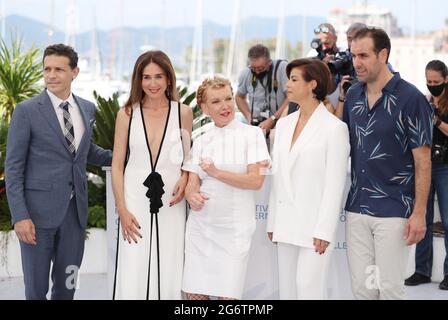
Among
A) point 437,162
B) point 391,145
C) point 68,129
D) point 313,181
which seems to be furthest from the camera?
point 437,162

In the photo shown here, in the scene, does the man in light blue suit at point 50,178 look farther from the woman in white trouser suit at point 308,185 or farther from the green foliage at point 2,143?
the green foliage at point 2,143

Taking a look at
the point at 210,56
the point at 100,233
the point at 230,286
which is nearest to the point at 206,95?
the point at 230,286

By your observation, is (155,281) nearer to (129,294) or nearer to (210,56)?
(129,294)

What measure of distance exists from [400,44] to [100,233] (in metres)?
28.3

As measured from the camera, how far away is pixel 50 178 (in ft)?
12.6

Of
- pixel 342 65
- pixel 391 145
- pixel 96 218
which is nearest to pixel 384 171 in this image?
pixel 391 145

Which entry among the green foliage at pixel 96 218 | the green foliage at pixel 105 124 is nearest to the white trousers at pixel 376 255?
the green foliage at pixel 96 218

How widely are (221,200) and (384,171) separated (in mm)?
861

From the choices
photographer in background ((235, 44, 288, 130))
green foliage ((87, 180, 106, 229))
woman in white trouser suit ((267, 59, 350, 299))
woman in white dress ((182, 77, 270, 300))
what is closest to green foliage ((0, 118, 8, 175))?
green foliage ((87, 180, 106, 229))

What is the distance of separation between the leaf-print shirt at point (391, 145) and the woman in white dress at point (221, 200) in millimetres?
536

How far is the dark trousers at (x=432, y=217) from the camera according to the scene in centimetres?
568

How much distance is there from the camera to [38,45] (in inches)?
317

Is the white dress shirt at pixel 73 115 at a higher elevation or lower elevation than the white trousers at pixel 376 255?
higher

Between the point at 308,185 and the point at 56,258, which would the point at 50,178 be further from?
the point at 308,185
